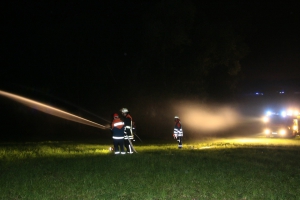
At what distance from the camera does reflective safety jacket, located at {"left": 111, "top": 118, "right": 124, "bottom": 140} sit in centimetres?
1625

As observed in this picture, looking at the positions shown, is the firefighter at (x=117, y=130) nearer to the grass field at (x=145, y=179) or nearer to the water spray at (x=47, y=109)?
the grass field at (x=145, y=179)

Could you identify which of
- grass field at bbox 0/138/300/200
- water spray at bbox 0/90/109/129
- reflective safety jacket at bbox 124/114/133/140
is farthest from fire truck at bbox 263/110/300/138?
grass field at bbox 0/138/300/200

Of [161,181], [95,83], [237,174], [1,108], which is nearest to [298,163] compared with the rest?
[237,174]

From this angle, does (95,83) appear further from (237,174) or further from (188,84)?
(237,174)

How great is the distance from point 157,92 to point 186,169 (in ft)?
91.8

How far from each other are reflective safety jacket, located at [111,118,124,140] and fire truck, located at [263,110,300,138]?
2520 cm

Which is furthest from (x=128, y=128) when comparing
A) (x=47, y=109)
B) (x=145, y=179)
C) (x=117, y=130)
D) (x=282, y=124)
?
(x=47, y=109)

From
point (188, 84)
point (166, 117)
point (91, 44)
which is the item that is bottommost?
point (166, 117)

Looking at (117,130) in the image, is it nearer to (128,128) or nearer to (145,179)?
(128,128)

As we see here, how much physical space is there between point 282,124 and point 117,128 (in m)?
25.5

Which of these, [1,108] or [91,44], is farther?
[1,108]

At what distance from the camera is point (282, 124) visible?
38.1 metres

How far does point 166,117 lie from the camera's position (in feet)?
138

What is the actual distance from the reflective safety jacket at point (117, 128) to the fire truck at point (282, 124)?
2520cm
